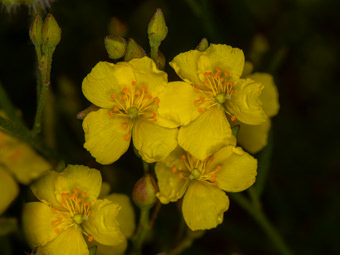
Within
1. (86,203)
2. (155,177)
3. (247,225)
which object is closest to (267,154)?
(155,177)

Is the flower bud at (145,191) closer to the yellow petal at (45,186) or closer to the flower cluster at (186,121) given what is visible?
the flower cluster at (186,121)

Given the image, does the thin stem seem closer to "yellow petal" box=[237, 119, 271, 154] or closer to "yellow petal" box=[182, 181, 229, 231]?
"yellow petal" box=[182, 181, 229, 231]

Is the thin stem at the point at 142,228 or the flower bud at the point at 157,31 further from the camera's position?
the thin stem at the point at 142,228

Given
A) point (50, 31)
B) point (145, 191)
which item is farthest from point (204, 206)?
point (50, 31)

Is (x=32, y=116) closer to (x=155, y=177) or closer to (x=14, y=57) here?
(x=14, y=57)

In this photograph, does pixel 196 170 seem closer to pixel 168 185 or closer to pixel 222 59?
pixel 168 185

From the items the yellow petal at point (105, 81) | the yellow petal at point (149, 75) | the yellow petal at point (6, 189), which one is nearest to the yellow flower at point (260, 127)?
the yellow petal at point (149, 75)

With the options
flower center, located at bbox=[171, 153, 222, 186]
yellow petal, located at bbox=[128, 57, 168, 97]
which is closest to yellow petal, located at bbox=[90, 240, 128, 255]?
flower center, located at bbox=[171, 153, 222, 186]

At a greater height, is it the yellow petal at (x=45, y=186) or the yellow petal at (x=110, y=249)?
the yellow petal at (x=45, y=186)
